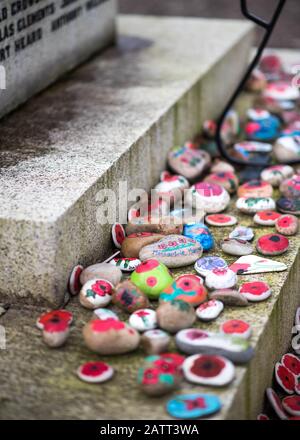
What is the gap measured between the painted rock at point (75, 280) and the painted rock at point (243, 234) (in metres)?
0.62

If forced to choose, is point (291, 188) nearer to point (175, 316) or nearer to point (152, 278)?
point (152, 278)

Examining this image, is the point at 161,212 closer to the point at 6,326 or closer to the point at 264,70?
the point at 6,326

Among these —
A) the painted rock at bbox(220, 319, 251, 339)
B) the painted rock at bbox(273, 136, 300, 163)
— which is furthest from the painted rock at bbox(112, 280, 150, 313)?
the painted rock at bbox(273, 136, 300, 163)

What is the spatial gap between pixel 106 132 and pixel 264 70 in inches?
82.8

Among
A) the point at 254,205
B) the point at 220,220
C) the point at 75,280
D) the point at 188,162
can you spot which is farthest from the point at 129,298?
the point at 188,162

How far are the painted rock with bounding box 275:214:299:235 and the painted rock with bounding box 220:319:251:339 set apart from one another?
2.10 ft

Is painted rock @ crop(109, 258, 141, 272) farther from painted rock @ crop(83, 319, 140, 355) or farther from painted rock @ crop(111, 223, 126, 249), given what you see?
painted rock @ crop(83, 319, 140, 355)

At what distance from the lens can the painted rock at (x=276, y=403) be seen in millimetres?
2223

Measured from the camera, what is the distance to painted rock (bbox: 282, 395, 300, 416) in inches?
88.4

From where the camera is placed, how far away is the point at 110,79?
3.59 m

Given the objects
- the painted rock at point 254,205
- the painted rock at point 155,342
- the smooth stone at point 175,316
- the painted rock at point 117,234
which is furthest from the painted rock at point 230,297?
the painted rock at point 254,205

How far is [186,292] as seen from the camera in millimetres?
2279

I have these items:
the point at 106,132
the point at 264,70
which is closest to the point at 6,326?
the point at 106,132

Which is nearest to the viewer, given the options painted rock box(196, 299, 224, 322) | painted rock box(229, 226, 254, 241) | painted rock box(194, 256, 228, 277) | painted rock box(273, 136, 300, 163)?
painted rock box(196, 299, 224, 322)
